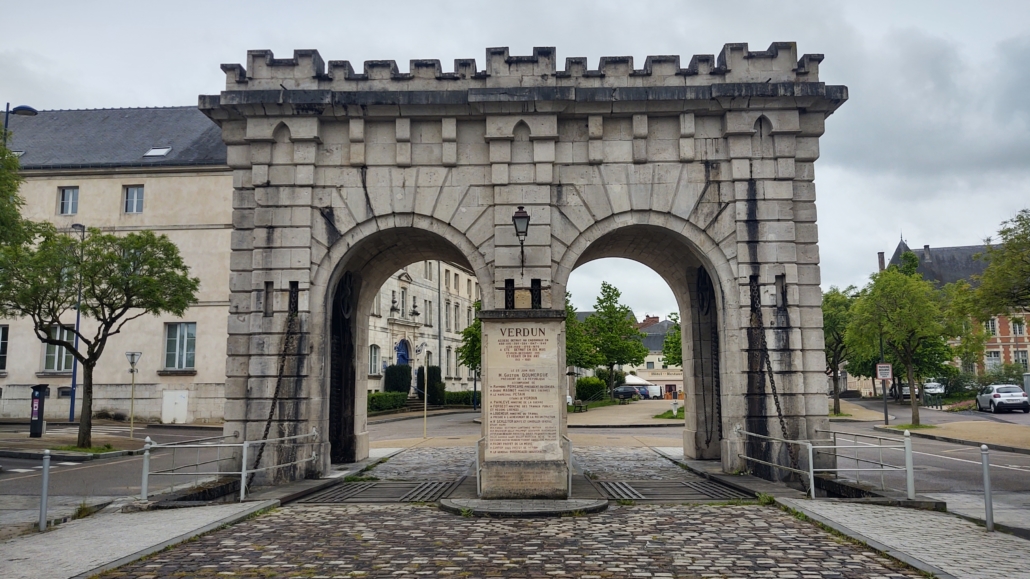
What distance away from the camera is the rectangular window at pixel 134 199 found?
3288 cm

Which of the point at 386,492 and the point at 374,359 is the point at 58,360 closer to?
the point at 374,359

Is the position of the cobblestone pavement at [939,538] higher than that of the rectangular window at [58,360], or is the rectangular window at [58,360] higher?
the rectangular window at [58,360]

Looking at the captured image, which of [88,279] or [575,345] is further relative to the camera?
[575,345]

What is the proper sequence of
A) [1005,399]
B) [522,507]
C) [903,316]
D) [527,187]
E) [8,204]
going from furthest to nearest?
[1005,399] → [903,316] → [8,204] → [527,187] → [522,507]

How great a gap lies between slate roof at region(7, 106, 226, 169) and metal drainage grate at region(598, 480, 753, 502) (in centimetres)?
2566

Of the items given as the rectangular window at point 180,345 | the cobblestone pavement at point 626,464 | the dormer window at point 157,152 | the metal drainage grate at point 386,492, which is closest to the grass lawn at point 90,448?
the metal drainage grate at point 386,492

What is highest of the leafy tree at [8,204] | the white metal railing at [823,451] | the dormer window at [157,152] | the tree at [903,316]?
the dormer window at [157,152]

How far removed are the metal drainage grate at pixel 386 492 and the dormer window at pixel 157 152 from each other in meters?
25.5

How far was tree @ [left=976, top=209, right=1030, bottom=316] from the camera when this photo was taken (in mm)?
18766

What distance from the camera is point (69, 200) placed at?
109 ft

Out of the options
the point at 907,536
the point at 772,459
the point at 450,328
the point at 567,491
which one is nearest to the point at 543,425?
the point at 567,491

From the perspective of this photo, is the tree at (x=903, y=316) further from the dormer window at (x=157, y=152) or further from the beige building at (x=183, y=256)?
the dormer window at (x=157, y=152)

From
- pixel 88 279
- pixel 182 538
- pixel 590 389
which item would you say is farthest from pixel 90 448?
pixel 590 389

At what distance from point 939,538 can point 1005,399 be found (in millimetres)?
35106
